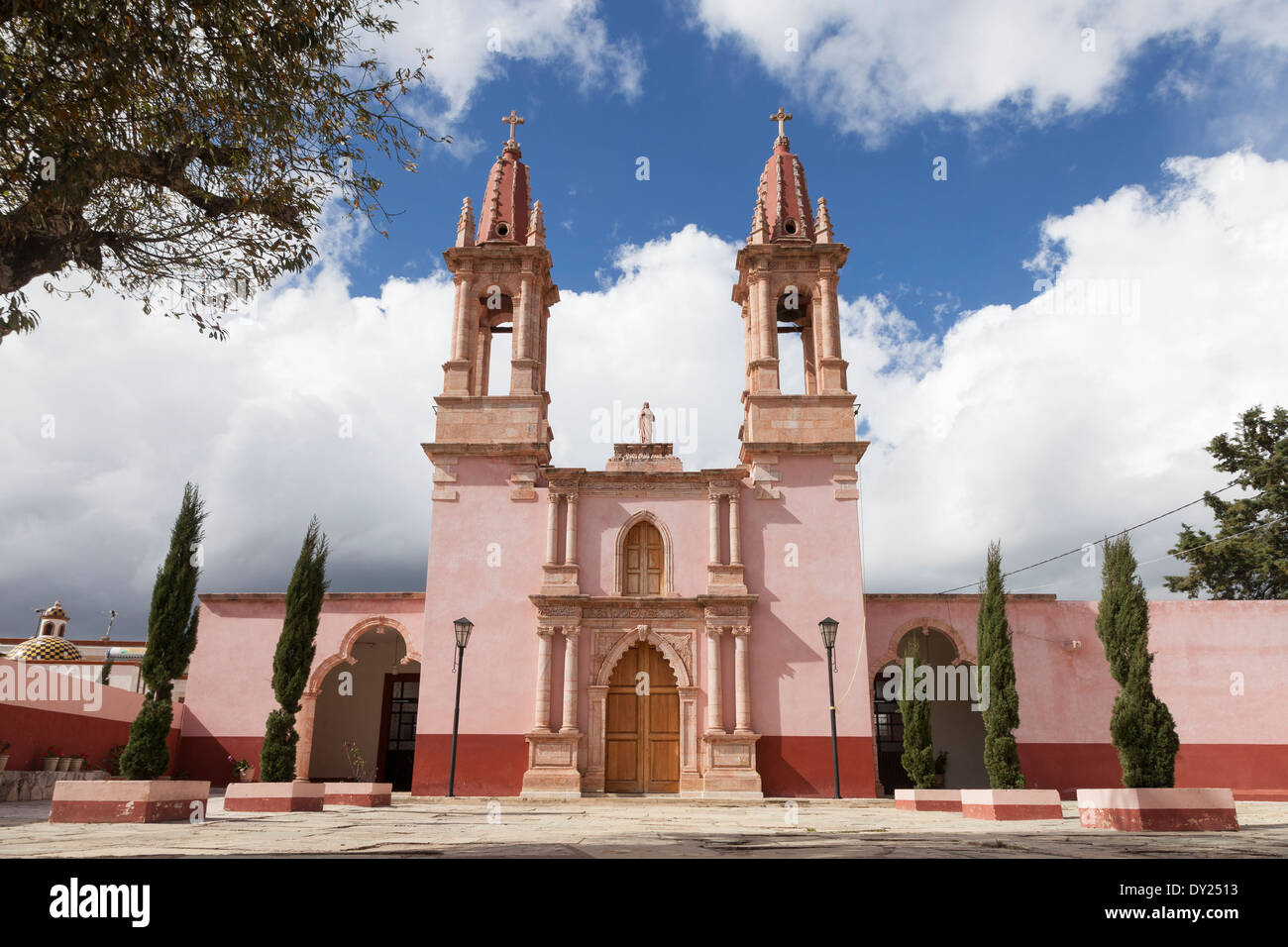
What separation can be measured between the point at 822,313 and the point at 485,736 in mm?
12429

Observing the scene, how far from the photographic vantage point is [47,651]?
26188 millimetres

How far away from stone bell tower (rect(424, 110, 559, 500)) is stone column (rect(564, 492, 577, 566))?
937 mm

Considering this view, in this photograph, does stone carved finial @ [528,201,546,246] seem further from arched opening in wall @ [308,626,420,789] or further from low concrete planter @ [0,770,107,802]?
low concrete planter @ [0,770,107,802]

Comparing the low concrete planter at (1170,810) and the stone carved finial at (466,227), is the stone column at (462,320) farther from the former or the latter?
the low concrete planter at (1170,810)

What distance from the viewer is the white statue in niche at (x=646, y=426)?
20.7 metres

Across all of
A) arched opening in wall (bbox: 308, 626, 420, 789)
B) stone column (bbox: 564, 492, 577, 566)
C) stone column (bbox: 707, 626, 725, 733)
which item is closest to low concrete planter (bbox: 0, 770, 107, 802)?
arched opening in wall (bbox: 308, 626, 420, 789)

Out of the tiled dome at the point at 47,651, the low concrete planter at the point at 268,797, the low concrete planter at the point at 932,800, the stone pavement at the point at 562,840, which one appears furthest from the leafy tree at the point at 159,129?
the tiled dome at the point at 47,651

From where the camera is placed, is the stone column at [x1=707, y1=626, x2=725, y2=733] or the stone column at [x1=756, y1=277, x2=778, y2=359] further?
the stone column at [x1=756, y1=277, x2=778, y2=359]

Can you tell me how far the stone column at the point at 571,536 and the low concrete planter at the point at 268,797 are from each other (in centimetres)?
794

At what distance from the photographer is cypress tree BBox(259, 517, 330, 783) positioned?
14.7m

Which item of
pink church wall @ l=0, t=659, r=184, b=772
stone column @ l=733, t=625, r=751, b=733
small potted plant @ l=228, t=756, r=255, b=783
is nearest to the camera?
pink church wall @ l=0, t=659, r=184, b=772

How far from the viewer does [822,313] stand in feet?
69.4

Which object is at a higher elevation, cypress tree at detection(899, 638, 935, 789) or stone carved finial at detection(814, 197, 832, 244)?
stone carved finial at detection(814, 197, 832, 244)
